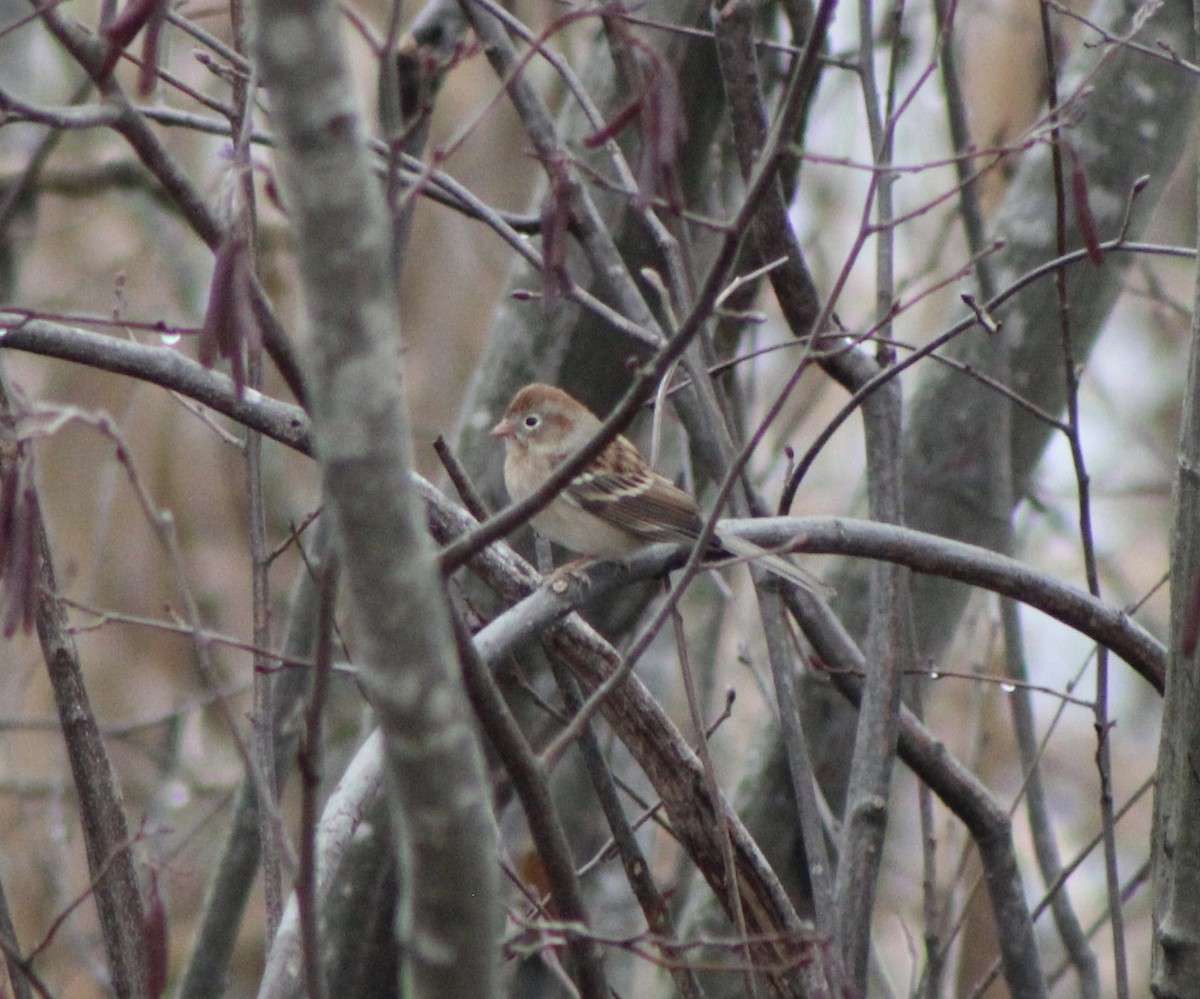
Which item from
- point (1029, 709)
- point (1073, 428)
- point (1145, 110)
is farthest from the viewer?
point (1145, 110)

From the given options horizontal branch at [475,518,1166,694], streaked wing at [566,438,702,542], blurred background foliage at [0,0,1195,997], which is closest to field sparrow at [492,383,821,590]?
streaked wing at [566,438,702,542]

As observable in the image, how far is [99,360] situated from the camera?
2.48 meters

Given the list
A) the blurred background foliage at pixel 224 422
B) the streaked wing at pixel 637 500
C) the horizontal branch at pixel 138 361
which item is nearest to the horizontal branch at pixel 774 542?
the horizontal branch at pixel 138 361

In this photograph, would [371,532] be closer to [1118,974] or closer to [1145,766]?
[1118,974]

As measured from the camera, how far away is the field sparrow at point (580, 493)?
4.34m

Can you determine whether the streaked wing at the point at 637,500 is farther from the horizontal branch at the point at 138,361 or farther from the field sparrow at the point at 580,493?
the horizontal branch at the point at 138,361

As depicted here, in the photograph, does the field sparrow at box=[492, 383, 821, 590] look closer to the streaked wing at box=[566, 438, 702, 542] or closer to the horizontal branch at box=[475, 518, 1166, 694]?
the streaked wing at box=[566, 438, 702, 542]

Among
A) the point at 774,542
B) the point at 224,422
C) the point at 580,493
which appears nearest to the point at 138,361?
the point at 774,542

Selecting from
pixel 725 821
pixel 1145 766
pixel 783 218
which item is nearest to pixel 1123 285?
pixel 783 218

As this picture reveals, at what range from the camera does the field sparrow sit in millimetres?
4344

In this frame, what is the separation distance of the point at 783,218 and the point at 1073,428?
2.97 ft

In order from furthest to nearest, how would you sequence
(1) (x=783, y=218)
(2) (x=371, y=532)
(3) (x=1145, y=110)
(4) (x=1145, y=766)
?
(4) (x=1145, y=766) < (3) (x=1145, y=110) < (1) (x=783, y=218) < (2) (x=371, y=532)

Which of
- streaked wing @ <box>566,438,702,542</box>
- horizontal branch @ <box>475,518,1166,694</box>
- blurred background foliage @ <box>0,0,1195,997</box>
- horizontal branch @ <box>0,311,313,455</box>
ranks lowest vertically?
horizontal branch @ <box>475,518,1166,694</box>

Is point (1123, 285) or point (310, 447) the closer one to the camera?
point (310, 447)
